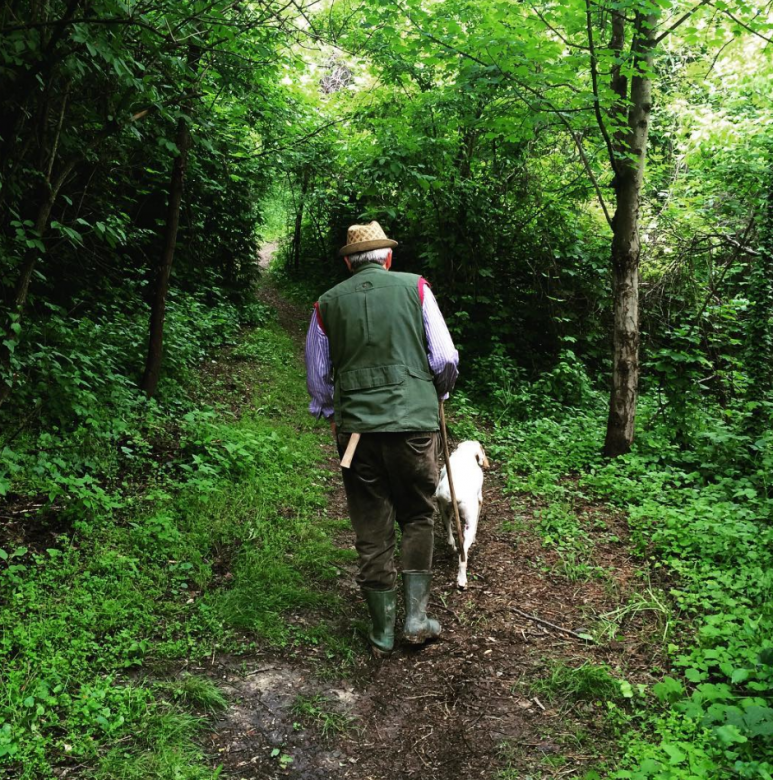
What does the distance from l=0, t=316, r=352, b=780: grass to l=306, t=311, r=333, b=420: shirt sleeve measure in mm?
1265

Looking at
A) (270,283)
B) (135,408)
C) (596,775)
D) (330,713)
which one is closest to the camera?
(596,775)

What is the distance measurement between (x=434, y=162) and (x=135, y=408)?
5.50m

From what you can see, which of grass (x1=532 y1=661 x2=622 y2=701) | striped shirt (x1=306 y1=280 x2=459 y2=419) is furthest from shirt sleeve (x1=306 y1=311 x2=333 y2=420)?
grass (x1=532 y1=661 x2=622 y2=701)

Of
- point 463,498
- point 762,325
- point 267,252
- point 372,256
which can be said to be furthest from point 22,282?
point 267,252

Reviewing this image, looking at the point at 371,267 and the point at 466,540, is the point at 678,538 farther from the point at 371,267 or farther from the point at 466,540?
the point at 371,267

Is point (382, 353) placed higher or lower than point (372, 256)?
lower

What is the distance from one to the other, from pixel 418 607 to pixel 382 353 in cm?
144

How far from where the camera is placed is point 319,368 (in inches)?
131

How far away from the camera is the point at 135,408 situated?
546 centimetres

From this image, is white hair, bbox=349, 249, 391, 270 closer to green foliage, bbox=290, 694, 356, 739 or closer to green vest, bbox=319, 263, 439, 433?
green vest, bbox=319, 263, 439, 433

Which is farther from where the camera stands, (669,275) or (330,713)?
(669,275)

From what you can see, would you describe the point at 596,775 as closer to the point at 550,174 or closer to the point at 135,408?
the point at 135,408

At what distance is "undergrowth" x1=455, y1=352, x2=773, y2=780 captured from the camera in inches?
89.7

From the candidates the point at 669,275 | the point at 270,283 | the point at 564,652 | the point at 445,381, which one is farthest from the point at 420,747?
the point at 270,283
